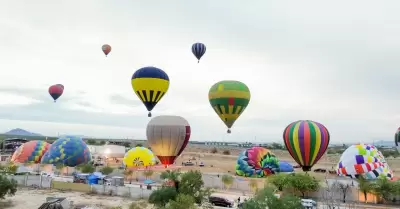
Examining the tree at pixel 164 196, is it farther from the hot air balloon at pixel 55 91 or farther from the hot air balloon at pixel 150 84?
the hot air balloon at pixel 55 91

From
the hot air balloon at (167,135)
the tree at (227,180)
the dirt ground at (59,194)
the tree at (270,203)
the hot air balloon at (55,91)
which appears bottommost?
the dirt ground at (59,194)

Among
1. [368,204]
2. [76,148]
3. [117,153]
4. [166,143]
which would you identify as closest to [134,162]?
[76,148]

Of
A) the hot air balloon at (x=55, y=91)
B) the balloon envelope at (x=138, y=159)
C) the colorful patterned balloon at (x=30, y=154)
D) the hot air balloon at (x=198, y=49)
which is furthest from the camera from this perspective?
the hot air balloon at (x=55, y=91)

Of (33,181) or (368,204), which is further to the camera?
(33,181)

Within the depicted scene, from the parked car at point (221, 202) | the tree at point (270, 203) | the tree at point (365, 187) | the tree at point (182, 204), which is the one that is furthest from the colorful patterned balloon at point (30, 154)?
the tree at point (270, 203)

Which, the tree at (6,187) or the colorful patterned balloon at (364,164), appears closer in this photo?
the tree at (6,187)

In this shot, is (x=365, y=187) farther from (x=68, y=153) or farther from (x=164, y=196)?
(x=68, y=153)

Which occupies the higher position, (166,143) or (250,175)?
(166,143)

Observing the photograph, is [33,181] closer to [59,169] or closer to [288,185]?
[59,169]
